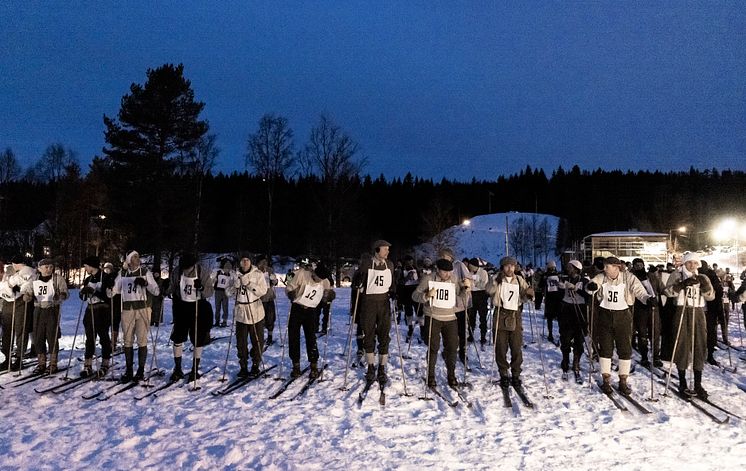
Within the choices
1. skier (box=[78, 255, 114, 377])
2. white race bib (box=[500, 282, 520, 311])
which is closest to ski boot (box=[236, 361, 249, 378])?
skier (box=[78, 255, 114, 377])

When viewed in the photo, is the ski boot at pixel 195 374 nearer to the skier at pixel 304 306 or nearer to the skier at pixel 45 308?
the skier at pixel 304 306

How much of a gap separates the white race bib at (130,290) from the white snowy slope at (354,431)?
4.84 feet

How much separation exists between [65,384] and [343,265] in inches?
1182

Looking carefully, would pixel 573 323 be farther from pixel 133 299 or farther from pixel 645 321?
pixel 133 299

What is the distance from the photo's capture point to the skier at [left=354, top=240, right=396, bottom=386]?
26.8 feet

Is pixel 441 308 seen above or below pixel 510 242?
below

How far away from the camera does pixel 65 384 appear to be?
324 inches

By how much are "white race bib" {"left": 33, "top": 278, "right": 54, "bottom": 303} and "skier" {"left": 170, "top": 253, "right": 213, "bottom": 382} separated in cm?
228

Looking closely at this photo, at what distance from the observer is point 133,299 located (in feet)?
27.3

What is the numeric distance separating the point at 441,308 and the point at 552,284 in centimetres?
610

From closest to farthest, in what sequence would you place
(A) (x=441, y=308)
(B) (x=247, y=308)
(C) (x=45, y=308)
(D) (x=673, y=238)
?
(A) (x=441, y=308), (B) (x=247, y=308), (C) (x=45, y=308), (D) (x=673, y=238)

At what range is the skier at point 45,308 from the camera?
891 cm

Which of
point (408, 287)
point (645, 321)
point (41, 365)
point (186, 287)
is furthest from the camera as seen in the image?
point (408, 287)

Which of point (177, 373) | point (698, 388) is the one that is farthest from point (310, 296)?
point (698, 388)
